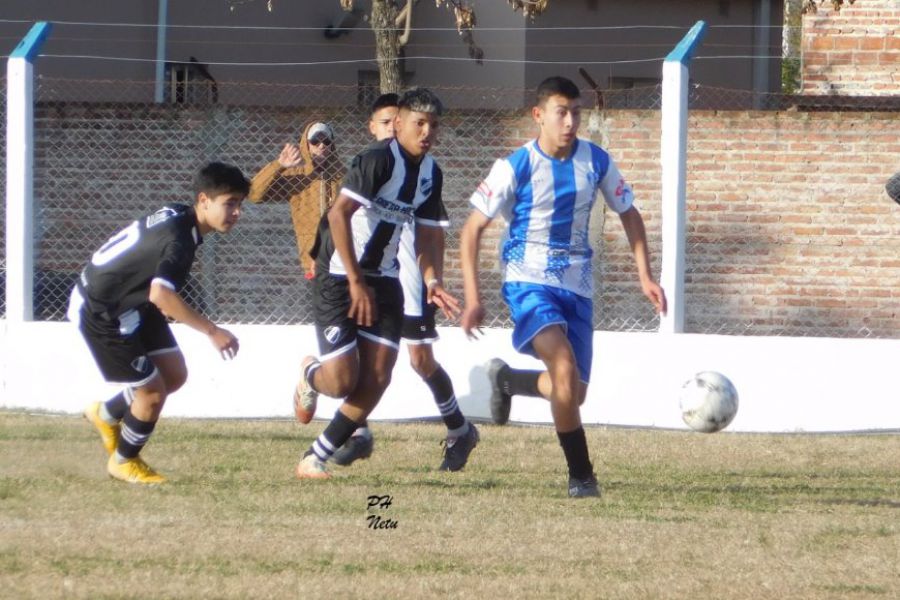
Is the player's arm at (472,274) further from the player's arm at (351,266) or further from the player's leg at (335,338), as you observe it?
the player's leg at (335,338)

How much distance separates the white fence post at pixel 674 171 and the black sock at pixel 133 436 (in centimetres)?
394

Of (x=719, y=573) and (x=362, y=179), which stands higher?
(x=362, y=179)

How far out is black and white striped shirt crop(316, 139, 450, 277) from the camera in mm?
6965

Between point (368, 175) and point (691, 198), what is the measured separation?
524 centimetres

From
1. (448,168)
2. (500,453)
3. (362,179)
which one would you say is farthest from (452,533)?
(448,168)

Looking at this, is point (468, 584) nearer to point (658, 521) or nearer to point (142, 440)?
point (658, 521)

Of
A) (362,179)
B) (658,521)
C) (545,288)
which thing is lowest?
(658,521)

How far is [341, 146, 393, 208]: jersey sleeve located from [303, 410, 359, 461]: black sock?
1030 millimetres

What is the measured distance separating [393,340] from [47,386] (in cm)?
379

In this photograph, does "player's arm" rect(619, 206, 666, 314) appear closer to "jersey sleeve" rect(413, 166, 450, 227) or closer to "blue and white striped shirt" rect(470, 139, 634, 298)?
"blue and white striped shirt" rect(470, 139, 634, 298)

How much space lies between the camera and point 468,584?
4.82 m

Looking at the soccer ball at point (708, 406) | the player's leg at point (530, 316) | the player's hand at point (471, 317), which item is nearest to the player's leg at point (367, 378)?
the player's leg at point (530, 316)

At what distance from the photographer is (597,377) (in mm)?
9820

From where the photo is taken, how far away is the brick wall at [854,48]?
17719mm
